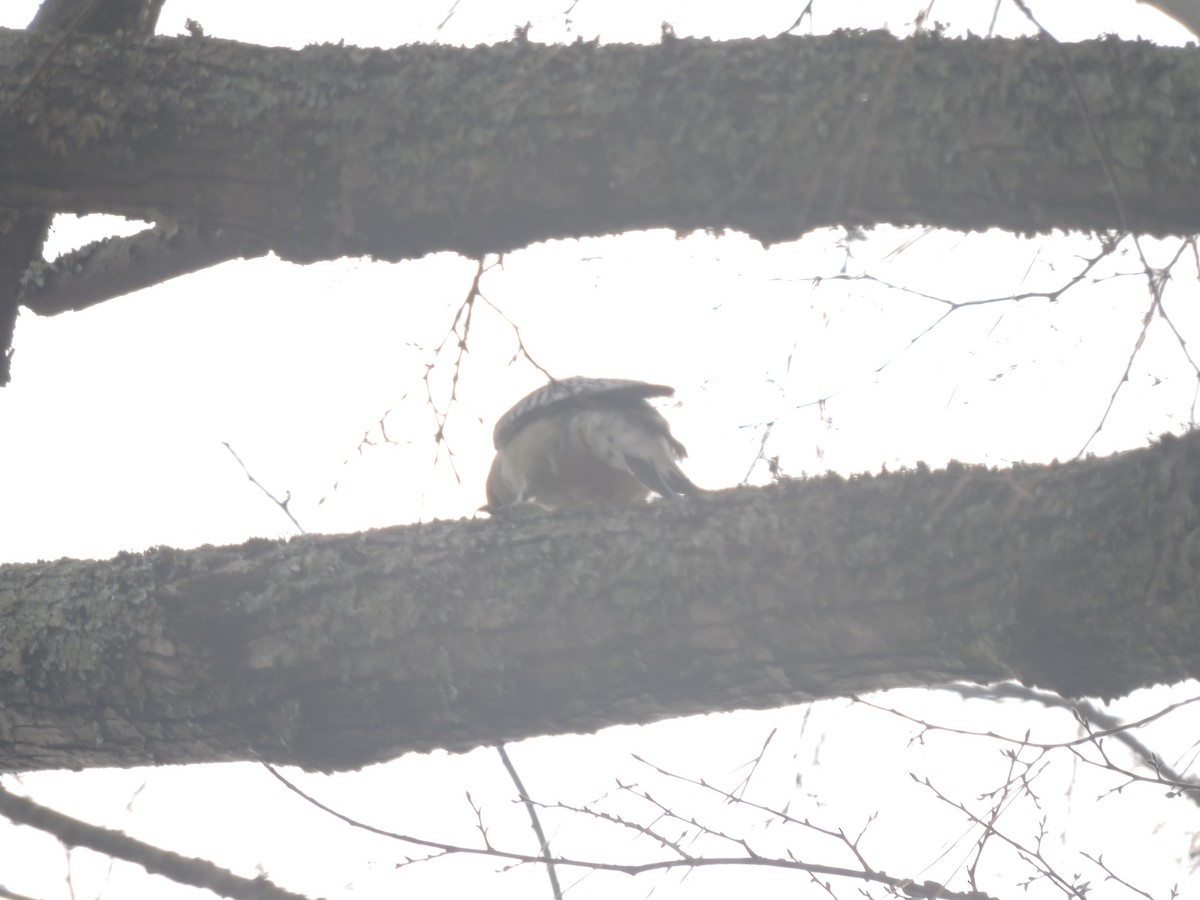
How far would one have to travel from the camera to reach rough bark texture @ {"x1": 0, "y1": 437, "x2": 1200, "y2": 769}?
7.23 ft

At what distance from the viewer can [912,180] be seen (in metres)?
2.14

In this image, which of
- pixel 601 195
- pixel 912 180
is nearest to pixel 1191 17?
pixel 912 180

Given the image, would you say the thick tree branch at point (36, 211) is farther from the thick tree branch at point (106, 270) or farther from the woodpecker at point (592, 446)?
the woodpecker at point (592, 446)

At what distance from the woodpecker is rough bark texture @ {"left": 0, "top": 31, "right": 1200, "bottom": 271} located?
6.67 ft

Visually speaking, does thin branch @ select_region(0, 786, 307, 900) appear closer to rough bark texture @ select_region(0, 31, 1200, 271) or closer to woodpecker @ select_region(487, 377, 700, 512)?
rough bark texture @ select_region(0, 31, 1200, 271)

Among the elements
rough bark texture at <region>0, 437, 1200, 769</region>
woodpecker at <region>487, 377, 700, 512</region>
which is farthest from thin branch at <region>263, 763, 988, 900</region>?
woodpecker at <region>487, 377, 700, 512</region>

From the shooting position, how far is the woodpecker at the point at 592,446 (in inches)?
171

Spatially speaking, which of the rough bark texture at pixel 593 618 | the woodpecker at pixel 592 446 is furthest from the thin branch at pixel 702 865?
the woodpecker at pixel 592 446

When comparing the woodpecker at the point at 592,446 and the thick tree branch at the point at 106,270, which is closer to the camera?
the thick tree branch at the point at 106,270

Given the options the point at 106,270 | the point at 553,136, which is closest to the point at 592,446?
the point at 106,270

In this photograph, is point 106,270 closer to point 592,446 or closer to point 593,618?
point 593,618

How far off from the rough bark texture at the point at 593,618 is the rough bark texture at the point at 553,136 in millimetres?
613

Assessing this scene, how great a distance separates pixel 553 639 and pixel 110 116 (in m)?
1.43

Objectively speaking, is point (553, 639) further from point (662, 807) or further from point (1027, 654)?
point (1027, 654)
